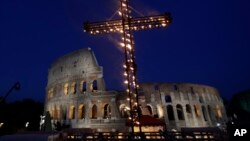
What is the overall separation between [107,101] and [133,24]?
14270 millimetres

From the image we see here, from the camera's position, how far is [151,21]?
13.3 metres

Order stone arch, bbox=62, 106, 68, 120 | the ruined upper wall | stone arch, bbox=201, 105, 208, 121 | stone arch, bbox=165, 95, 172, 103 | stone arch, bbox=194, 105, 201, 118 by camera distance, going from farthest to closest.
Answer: stone arch, bbox=201, 105, 208, 121 < stone arch, bbox=194, 105, 201, 118 < stone arch, bbox=62, 106, 68, 120 < stone arch, bbox=165, 95, 172, 103 < the ruined upper wall

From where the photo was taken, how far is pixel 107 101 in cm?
2538

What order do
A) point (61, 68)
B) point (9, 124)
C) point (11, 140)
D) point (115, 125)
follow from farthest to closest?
1. point (9, 124)
2. point (61, 68)
3. point (115, 125)
4. point (11, 140)

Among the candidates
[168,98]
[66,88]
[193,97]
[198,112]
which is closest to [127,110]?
[168,98]

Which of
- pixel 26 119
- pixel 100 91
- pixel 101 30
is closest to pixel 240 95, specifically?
pixel 100 91

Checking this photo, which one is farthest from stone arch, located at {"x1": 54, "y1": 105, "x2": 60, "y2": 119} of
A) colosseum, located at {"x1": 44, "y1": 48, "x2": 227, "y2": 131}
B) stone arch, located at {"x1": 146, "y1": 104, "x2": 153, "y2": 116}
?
stone arch, located at {"x1": 146, "y1": 104, "x2": 153, "y2": 116}

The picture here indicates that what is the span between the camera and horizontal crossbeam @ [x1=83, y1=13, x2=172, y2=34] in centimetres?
1316

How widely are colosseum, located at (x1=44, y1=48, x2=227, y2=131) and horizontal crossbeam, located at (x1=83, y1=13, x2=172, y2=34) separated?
13106 mm

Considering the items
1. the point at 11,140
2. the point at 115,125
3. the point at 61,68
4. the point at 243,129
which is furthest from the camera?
the point at 61,68

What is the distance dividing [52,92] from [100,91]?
11.1 m

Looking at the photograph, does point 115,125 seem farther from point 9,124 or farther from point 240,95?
point 240,95

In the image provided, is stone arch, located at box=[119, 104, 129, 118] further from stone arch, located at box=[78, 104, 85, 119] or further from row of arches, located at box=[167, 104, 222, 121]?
row of arches, located at box=[167, 104, 222, 121]

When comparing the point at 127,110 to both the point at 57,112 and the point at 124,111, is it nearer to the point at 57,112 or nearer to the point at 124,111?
the point at 124,111
